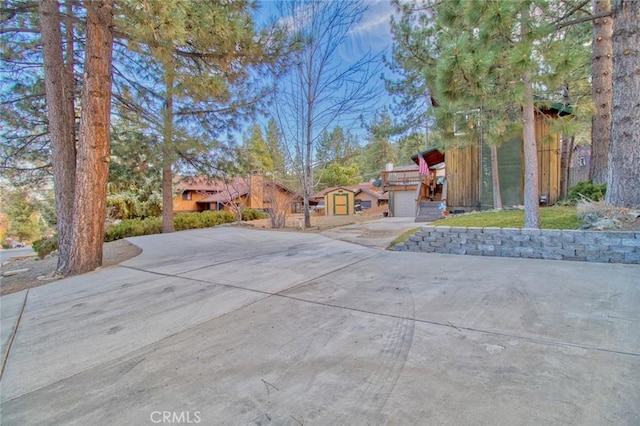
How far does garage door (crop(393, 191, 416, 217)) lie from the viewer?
21375 mm

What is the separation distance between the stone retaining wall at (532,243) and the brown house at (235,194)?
26.1ft

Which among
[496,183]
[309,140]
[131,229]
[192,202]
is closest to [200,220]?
[131,229]

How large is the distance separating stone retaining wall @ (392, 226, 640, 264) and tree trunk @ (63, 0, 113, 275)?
585 centimetres

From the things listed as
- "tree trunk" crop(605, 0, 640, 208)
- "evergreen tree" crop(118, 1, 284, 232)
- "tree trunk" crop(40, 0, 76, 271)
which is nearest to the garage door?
"evergreen tree" crop(118, 1, 284, 232)

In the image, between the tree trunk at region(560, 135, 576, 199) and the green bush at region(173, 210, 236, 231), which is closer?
the tree trunk at region(560, 135, 576, 199)

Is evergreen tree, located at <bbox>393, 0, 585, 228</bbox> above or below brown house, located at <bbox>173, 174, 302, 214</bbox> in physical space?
above

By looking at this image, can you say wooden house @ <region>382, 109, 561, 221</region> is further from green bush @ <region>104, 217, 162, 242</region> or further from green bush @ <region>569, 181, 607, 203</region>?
green bush @ <region>104, 217, 162, 242</region>

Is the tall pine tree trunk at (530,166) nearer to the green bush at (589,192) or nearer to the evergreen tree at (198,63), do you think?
the green bush at (589,192)

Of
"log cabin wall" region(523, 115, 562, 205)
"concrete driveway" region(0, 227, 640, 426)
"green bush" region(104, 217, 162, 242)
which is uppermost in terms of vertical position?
"log cabin wall" region(523, 115, 562, 205)

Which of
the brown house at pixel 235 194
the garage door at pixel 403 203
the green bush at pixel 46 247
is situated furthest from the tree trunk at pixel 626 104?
the garage door at pixel 403 203

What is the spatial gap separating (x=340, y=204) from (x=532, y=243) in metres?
23.3

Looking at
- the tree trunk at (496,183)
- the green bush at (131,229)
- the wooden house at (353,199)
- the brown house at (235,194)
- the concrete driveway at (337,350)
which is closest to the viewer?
the concrete driveway at (337,350)

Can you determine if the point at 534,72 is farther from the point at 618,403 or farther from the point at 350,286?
the point at 618,403

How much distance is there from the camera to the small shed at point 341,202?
28.3 meters
